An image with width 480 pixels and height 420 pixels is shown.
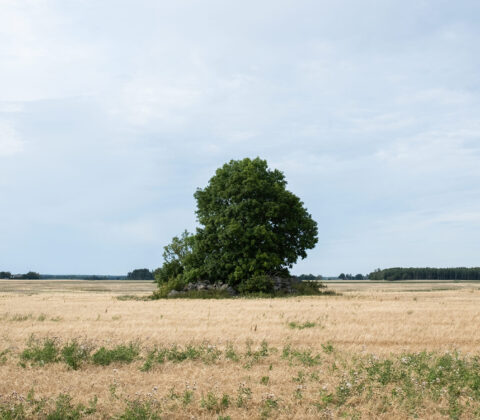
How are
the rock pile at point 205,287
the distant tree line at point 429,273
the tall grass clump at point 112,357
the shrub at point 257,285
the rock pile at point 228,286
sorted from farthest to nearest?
the distant tree line at point 429,273, the rock pile at point 228,286, the rock pile at point 205,287, the shrub at point 257,285, the tall grass clump at point 112,357

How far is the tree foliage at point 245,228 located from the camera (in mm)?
52144

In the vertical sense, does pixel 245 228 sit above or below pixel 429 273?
above

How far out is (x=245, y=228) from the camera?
53.1 meters

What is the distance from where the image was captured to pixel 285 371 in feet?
42.4

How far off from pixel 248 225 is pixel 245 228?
46 centimetres

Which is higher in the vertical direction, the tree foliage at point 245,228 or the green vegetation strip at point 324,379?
the tree foliage at point 245,228

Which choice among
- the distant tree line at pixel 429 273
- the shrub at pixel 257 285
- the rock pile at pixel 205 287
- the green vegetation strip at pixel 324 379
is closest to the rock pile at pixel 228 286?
the rock pile at pixel 205 287

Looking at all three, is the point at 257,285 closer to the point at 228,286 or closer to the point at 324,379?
the point at 228,286

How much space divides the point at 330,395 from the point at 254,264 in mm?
41258

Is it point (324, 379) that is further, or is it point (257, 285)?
point (257, 285)

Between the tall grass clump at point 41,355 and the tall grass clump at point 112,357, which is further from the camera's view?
the tall grass clump at point 41,355

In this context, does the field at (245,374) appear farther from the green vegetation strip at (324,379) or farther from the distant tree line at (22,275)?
the distant tree line at (22,275)

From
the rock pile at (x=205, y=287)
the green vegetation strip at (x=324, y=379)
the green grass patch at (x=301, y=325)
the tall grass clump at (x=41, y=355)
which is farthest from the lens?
the rock pile at (x=205, y=287)

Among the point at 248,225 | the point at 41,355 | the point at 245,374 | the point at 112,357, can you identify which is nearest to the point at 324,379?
the point at 245,374
